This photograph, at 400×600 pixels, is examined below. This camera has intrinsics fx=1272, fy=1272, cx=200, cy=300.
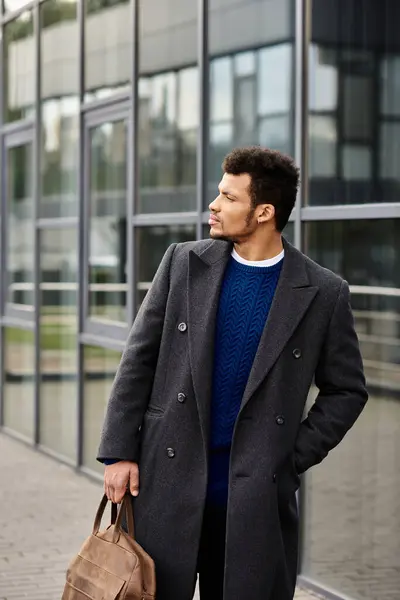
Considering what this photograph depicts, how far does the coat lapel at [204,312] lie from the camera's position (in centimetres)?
369

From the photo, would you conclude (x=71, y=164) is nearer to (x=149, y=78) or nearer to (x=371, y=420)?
(x=149, y=78)

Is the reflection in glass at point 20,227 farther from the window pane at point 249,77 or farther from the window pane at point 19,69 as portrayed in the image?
the window pane at point 249,77

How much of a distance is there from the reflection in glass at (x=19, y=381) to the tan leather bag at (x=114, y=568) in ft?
24.7

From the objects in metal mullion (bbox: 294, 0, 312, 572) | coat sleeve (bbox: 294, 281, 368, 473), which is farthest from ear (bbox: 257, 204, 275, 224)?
metal mullion (bbox: 294, 0, 312, 572)

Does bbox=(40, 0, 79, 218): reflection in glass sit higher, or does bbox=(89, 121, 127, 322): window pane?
bbox=(40, 0, 79, 218): reflection in glass

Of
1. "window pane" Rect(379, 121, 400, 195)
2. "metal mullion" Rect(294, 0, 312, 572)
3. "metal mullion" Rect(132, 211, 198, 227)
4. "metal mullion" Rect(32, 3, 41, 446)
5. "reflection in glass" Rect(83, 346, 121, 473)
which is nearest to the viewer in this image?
"window pane" Rect(379, 121, 400, 195)

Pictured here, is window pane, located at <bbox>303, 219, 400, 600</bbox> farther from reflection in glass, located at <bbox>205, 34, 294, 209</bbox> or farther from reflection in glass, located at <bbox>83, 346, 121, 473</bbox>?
reflection in glass, located at <bbox>83, 346, 121, 473</bbox>

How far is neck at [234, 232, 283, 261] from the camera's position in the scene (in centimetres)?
381

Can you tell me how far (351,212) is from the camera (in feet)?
20.2

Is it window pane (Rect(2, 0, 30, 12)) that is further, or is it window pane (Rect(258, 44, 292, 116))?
window pane (Rect(2, 0, 30, 12))

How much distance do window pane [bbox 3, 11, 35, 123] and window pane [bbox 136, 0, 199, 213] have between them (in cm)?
271

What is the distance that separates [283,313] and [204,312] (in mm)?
234

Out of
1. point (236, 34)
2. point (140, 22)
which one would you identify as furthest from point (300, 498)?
point (140, 22)

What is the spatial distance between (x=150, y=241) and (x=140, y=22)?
1553mm
